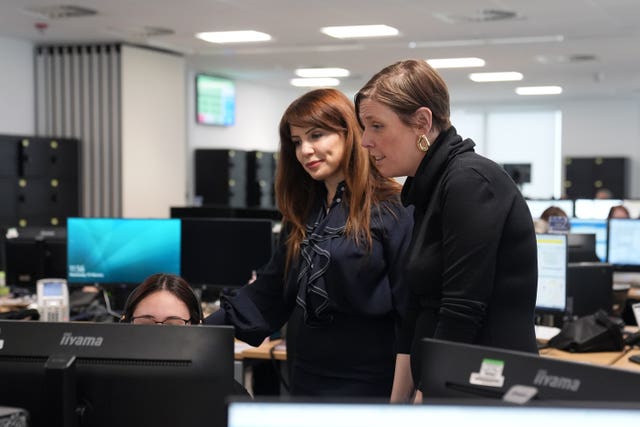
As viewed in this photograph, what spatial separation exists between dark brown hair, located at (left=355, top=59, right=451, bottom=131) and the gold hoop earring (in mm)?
37

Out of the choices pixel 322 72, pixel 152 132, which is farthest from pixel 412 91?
pixel 322 72

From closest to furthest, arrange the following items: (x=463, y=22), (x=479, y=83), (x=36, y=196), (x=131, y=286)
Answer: (x=131, y=286) → (x=463, y=22) → (x=36, y=196) → (x=479, y=83)

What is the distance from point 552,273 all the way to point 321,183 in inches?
78.5

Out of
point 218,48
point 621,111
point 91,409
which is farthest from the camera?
point 621,111

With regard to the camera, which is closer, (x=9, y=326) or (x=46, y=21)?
(x=9, y=326)

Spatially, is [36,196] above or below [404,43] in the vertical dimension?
below

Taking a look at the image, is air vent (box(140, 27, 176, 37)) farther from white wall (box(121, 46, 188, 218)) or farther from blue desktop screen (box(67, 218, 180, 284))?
blue desktop screen (box(67, 218, 180, 284))

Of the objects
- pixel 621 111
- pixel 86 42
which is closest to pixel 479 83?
pixel 621 111

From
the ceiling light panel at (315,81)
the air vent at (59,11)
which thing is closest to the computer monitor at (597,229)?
the air vent at (59,11)

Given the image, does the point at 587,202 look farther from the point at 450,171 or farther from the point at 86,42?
the point at 450,171

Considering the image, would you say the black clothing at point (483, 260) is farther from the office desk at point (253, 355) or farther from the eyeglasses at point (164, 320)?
the office desk at point (253, 355)

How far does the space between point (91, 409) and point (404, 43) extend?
8274 mm

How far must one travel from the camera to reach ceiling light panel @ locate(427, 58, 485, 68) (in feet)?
35.5

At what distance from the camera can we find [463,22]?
8203 millimetres
